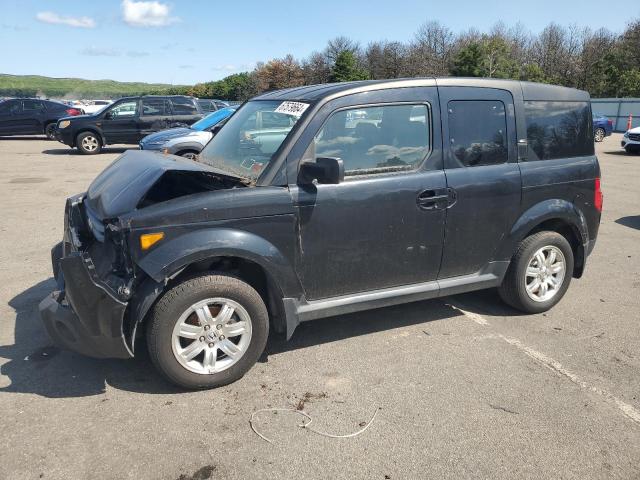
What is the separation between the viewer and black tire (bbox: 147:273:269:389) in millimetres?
3254

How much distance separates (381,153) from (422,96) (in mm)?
570

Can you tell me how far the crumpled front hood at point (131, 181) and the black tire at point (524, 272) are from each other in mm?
2671

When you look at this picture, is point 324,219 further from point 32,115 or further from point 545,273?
point 32,115

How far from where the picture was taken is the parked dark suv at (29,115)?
20969mm

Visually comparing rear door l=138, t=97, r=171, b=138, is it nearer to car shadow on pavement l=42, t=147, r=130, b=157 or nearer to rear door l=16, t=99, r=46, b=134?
car shadow on pavement l=42, t=147, r=130, b=157

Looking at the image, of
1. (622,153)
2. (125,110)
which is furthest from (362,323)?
(622,153)

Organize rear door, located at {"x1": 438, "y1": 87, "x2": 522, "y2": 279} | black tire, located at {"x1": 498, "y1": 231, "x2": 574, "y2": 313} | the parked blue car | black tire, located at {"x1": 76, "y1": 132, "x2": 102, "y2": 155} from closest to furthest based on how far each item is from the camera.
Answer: rear door, located at {"x1": 438, "y1": 87, "x2": 522, "y2": 279} < black tire, located at {"x1": 498, "y1": 231, "x2": 574, "y2": 313} < black tire, located at {"x1": 76, "y1": 132, "x2": 102, "y2": 155} < the parked blue car

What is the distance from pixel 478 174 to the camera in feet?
13.5

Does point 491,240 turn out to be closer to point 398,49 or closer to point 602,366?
point 602,366

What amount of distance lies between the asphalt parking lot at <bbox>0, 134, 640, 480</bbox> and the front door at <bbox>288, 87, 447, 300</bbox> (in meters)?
0.61

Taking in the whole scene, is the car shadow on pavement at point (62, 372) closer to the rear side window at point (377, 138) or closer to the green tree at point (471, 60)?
the rear side window at point (377, 138)

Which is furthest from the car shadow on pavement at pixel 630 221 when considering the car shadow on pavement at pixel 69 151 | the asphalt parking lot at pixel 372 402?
the car shadow on pavement at pixel 69 151

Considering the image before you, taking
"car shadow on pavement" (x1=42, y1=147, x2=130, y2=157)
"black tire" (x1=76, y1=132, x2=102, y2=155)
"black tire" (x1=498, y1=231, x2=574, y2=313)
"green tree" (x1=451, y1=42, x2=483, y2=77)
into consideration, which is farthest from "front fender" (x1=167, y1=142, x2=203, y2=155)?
"green tree" (x1=451, y1=42, x2=483, y2=77)

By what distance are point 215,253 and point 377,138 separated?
1463 millimetres
